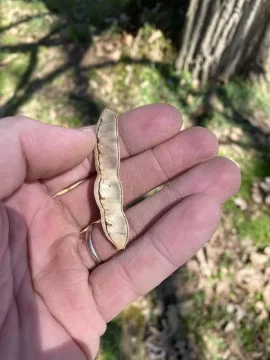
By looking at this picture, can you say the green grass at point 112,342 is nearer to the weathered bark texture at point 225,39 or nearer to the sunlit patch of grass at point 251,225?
the sunlit patch of grass at point 251,225

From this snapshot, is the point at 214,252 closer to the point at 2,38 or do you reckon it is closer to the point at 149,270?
the point at 149,270

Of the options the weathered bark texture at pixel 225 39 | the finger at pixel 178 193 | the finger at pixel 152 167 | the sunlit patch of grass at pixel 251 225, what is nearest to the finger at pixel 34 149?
the finger at pixel 152 167

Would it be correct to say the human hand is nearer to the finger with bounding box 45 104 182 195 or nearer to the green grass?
the finger with bounding box 45 104 182 195

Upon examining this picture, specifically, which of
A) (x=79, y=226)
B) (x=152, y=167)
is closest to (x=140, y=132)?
(x=152, y=167)

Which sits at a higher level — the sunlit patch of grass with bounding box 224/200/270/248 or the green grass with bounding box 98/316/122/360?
the sunlit patch of grass with bounding box 224/200/270/248

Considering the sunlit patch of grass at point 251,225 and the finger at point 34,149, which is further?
the sunlit patch of grass at point 251,225

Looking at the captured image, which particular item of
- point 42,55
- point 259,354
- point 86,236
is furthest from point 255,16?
point 259,354

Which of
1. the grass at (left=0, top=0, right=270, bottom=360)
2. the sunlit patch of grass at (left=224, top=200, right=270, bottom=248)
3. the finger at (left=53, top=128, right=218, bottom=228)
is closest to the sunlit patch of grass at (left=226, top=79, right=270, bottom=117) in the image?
the grass at (left=0, top=0, right=270, bottom=360)
